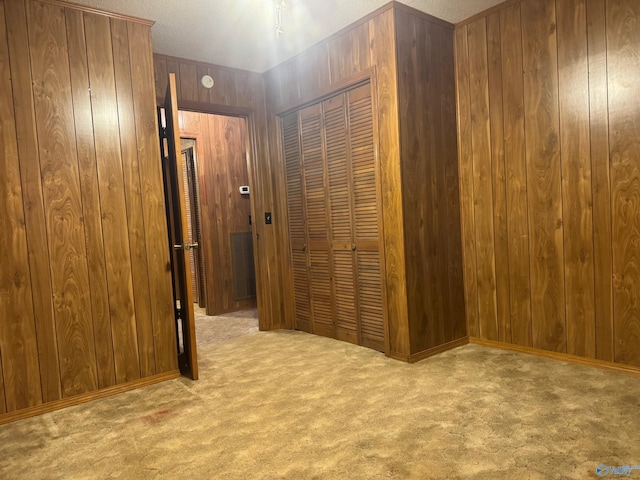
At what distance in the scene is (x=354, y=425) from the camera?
211 centimetres

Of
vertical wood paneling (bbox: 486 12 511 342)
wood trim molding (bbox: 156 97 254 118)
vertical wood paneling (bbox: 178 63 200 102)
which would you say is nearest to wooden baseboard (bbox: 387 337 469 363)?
vertical wood paneling (bbox: 486 12 511 342)

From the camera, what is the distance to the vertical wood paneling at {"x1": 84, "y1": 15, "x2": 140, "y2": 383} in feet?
8.82

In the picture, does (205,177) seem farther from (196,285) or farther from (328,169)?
(328,169)

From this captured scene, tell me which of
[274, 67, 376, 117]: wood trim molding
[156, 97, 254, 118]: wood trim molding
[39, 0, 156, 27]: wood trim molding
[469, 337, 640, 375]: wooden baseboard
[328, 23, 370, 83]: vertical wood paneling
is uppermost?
[39, 0, 156, 27]: wood trim molding

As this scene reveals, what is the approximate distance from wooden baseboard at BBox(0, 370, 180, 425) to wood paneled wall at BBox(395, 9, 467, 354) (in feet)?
5.66

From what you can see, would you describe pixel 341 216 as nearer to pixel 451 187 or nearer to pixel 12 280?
pixel 451 187

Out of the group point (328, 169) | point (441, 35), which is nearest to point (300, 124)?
point (328, 169)

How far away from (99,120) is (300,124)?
5.37 feet

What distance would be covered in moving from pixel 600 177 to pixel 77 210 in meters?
3.16

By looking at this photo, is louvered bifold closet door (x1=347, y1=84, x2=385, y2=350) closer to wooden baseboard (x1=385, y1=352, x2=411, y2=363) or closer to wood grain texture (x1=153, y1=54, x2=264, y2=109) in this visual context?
wooden baseboard (x1=385, y1=352, x2=411, y2=363)

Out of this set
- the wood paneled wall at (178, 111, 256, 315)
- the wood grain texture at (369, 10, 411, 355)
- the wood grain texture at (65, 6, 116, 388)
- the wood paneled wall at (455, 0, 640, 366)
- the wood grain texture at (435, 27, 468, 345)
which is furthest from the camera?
the wood paneled wall at (178, 111, 256, 315)

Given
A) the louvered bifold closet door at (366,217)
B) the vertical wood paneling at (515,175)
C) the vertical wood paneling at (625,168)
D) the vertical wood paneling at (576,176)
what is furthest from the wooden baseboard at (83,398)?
the vertical wood paneling at (625,168)

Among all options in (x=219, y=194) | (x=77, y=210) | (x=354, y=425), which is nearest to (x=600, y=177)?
(x=354, y=425)

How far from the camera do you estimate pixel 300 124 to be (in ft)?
12.4
